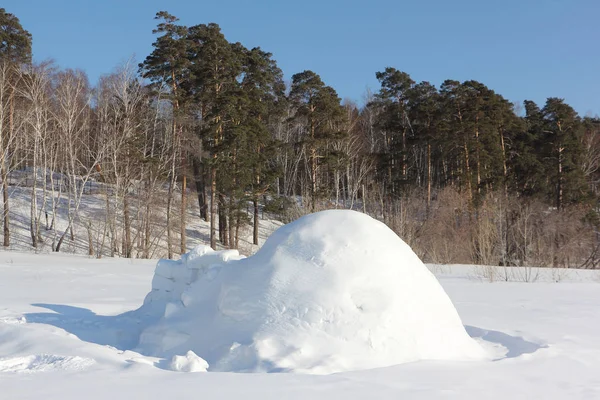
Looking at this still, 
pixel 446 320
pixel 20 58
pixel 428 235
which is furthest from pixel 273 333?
pixel 20 58

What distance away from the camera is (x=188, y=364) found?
448cm

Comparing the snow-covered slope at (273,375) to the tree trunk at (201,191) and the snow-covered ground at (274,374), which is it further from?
the tree trunk at (201,191)

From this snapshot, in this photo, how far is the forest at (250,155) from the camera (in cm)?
2128

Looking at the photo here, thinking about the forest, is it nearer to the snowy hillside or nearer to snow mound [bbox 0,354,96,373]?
the snowy hillside

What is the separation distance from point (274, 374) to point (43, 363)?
201 cm

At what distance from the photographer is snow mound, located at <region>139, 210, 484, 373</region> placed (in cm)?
467

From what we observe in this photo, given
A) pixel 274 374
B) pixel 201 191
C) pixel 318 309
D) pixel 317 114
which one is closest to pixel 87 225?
pixel 201 191

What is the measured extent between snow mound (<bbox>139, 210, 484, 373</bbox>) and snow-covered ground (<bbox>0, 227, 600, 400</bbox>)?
0.33 metres

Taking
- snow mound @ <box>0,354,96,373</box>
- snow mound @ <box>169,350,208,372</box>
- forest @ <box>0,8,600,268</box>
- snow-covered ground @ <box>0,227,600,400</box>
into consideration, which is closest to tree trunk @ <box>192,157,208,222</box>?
forest @ <box>0,8,600,268</box>

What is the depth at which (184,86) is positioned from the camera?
995 inches

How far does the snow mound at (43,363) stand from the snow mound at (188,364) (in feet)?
2.23

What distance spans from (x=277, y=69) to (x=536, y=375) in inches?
1140

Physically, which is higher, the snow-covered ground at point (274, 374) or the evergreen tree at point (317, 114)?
the evergreen tree at point (317, 114)

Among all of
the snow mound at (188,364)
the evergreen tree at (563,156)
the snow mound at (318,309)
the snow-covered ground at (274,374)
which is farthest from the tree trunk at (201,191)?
the snow mound at (188,364)
